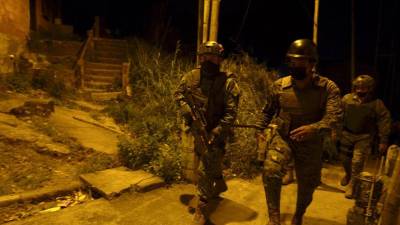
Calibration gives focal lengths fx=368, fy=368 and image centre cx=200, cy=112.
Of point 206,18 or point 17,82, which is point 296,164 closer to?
point 206,18

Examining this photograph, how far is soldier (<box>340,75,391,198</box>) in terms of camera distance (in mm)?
5488

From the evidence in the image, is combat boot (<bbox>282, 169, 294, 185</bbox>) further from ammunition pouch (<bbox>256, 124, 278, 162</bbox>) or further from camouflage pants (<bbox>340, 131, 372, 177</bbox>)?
ammunition pouch (<bbox>256, 124, 278, 162</bbox>)

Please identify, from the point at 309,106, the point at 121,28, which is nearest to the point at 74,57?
the point at 121,28

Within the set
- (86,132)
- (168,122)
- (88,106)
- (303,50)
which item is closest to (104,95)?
(88,106)

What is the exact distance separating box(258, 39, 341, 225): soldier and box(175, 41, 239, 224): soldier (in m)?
0.58

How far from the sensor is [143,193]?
499cm

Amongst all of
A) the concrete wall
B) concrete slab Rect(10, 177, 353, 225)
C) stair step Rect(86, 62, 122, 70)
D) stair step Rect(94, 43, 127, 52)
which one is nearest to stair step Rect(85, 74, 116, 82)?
stair step Rect(86, 62, 122, 70)

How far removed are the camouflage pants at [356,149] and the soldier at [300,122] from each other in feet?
6.83

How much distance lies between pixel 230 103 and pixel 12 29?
10.2 meters

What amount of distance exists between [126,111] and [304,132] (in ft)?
22.9

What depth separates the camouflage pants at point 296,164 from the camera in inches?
144

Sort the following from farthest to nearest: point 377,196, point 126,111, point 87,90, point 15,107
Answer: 1. point 87,90
2. point 126,111
3. point 15,107
4. point 377,196

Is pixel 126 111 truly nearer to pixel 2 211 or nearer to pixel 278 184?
pixel 2 211

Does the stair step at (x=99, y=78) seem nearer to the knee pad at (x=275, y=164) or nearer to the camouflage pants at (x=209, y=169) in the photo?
the camouflage pants at (x=209, y=169)
